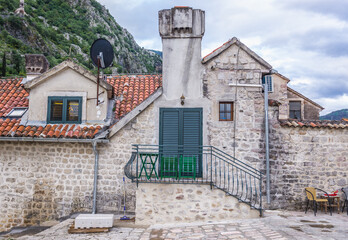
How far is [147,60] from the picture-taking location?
77.5m

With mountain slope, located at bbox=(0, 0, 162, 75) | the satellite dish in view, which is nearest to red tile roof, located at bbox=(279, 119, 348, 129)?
the satellite dish

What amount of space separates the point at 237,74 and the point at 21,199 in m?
9.37

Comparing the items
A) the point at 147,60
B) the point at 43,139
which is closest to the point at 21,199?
the point at 43,139

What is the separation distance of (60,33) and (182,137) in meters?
55.4

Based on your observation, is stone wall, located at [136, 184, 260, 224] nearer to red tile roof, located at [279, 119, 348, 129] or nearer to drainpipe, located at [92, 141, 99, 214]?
drainpipe, located at [92, 141, 99, 214]

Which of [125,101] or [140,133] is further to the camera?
[125,101]

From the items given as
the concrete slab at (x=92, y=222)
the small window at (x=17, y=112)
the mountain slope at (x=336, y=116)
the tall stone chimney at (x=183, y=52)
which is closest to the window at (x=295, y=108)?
the mountain slope at (x=336, y=116)

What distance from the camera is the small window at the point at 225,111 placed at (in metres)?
9.74

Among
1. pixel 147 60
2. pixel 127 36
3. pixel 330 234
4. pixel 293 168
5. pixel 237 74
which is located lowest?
pixel 330 234

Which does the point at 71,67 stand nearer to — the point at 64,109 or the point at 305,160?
the point at 64,109

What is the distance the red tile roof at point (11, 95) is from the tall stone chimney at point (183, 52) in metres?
6.32

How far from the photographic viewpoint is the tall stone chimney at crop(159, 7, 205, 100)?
31.9 feet

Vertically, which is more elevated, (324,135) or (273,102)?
(273,102)

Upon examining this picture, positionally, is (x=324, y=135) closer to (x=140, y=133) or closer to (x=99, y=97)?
(x=140, y=133)
